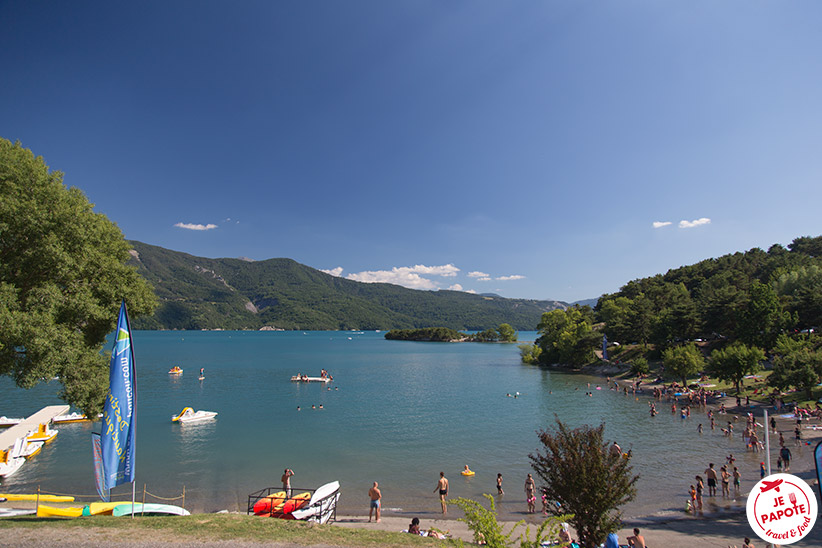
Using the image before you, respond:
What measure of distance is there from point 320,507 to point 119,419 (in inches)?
312

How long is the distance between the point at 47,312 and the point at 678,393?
183ft

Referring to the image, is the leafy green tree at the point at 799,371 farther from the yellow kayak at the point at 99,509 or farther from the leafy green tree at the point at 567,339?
the yellow kayak at the point at 99,509

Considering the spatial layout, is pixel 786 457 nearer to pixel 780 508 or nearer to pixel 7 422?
pixel 780 508

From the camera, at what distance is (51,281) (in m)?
14.4

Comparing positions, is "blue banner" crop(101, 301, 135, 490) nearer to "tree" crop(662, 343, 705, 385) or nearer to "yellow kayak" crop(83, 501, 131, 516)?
"yellow kayak" crop(83, 501, 131, 516)

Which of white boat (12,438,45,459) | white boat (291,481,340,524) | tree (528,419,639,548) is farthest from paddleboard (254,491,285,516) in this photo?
white boat (12,438,45,459)

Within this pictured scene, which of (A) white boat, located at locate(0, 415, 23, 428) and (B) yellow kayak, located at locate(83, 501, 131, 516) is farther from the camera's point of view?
(A) white boat, located at locate(0, 415, 23, 428)

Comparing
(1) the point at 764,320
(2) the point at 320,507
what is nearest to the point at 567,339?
(1) the point at 764,320

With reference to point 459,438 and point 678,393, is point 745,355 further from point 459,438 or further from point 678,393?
point 459,438

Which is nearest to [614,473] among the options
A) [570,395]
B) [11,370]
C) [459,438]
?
[11,370]

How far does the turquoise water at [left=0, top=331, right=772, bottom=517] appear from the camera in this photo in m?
20.9

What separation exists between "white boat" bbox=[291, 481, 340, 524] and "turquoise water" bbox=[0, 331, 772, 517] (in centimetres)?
270

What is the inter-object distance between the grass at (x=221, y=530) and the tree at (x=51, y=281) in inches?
199

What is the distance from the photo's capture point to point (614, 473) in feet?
33.6
